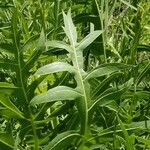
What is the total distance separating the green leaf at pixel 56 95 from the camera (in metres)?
0.82

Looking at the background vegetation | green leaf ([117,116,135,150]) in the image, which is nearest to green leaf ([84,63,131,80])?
the background vegetation

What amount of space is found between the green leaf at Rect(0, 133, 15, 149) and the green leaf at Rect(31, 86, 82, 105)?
97 mm

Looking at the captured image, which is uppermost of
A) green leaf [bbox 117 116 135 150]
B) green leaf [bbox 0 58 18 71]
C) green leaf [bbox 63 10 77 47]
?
green leaf [bbox 63 10 77 47]

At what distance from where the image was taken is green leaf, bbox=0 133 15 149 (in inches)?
34.7

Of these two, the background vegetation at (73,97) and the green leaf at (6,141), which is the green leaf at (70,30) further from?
the green leaf at (6,141)

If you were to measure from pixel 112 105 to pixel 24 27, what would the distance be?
265 mm

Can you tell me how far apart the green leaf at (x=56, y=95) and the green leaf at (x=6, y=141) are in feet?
0.32

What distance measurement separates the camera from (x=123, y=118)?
0.95m

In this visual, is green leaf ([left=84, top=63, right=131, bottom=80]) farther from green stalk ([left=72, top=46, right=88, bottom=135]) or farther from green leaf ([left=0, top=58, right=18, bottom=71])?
green leaf ([left=0, top=58, right=18, bottom=71])

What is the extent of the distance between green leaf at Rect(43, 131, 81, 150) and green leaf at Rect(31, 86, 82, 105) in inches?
2.6

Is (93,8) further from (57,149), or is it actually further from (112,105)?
(57,149)

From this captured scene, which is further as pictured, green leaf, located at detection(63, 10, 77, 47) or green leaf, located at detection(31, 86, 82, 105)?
green leaf, located at detection(63, 10, 77, 47)

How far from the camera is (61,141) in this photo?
2.80 ft

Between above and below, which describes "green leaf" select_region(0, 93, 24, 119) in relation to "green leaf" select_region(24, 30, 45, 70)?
below
